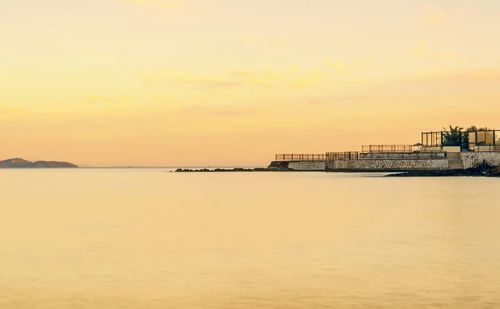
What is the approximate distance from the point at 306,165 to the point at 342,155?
16.6 metres

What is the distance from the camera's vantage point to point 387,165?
153000 mm

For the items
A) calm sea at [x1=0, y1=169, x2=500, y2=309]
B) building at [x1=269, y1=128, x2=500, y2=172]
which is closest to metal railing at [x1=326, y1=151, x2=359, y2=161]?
building at [x1=269, y1=128, x2=500, y2=172]

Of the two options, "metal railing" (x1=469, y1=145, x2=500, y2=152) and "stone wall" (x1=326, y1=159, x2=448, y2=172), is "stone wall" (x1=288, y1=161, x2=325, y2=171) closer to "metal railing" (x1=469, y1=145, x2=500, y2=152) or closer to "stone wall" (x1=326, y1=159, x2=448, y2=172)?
"stone wall" (x1=326, y1=159, x2=448, y2=172)

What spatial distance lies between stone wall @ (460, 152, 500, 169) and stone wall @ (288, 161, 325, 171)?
147 feet

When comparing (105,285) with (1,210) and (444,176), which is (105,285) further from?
(444,176)

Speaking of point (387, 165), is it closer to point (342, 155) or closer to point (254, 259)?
point (342, 155)

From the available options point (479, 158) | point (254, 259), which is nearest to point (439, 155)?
point (479, 158)

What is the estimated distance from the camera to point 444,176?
422 ft

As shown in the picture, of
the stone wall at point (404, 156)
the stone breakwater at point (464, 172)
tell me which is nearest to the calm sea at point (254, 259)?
the stone breakwater at point (464, 172)

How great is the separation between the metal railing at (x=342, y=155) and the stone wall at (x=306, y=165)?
498cm

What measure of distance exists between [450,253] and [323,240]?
20.4 ft

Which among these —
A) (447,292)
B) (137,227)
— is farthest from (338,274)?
(137,227)

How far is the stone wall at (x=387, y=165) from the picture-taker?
141 metres

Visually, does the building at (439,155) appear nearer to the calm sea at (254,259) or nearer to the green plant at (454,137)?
the green plant at (454,137)
